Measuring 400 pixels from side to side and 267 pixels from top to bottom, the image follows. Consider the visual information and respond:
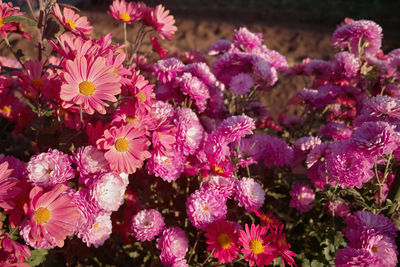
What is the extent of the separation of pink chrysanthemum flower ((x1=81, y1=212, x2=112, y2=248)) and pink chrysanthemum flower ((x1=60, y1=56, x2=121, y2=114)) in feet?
1.19

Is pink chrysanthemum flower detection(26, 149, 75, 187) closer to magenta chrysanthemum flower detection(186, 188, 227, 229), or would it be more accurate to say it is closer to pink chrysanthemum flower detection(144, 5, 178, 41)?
magenta chrysanthemum flower detection(186, 188, 227, 229)

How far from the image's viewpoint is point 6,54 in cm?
345

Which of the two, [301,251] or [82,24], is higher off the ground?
[82,24]

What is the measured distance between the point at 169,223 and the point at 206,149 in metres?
0.37

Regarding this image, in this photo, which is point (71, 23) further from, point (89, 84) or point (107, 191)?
point (107, 191)

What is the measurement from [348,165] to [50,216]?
3.12 feet

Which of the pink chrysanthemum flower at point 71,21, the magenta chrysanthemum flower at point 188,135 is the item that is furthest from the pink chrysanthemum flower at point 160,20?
the magenta chrysanthemum flower at point 188,135

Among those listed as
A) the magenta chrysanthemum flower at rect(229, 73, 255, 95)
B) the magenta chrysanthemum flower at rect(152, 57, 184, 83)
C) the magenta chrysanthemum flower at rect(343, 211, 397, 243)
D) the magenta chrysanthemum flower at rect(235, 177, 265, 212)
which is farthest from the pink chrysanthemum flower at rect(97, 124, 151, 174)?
the magenta chrysanthemum flower at rect(343, 211, 397, 243)

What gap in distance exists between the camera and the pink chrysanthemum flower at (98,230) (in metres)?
1.11

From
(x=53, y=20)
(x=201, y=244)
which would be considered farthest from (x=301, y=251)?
(x=53, y=20)

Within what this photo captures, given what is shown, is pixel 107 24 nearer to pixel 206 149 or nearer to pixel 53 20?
pixel 53 20

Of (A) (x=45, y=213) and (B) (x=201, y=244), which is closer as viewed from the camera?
(A) (x=45, y=213)

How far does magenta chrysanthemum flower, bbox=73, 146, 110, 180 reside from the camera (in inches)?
40.2

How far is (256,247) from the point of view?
3.52 ft
